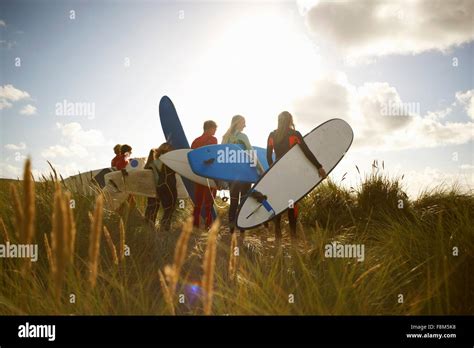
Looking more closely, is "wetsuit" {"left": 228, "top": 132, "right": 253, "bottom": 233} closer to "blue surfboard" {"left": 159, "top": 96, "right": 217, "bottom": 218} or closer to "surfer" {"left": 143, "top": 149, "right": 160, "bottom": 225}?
"surfer" {"left": 143, "top": 149, "right": 160, "bottom": 225}

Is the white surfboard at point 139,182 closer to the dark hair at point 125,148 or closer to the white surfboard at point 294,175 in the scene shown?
the dark hair at point 125,148

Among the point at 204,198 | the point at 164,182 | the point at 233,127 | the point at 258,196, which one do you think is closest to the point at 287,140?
the point at 233,127

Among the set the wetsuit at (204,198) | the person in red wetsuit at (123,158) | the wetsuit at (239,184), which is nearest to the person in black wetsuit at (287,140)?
the wetsuit at (239,184)

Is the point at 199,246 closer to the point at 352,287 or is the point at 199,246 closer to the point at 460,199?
the point at 352,287

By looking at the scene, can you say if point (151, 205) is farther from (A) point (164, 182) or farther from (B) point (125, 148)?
(B) point (125, 148)

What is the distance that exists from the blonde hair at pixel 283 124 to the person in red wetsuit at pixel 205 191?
1.25 meters

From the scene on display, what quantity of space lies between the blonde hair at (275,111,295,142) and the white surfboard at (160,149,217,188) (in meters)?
1.42

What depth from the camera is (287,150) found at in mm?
5504

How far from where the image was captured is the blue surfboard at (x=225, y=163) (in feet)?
19.0

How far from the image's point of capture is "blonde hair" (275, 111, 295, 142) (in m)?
5.39

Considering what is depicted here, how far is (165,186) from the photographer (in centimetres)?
561

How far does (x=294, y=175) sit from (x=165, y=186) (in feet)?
6.68

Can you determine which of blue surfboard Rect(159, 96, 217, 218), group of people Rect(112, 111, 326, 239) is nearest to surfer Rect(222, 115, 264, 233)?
group of people Rect(112, 111, 326, 239)
